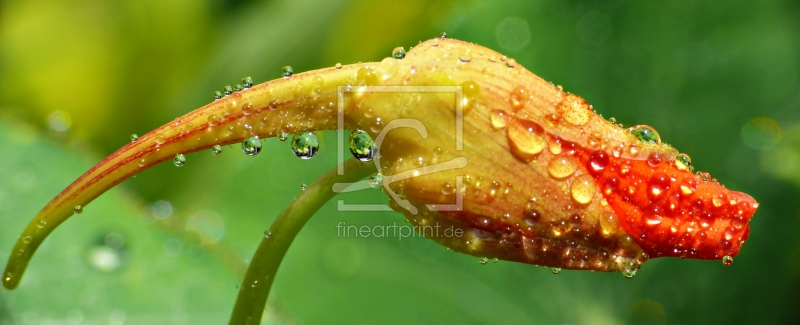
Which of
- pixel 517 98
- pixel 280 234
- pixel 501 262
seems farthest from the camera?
pixel 501 262

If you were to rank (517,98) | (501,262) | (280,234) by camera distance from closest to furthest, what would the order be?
1. (517,98)
2. (280,234)
3. (501,262)

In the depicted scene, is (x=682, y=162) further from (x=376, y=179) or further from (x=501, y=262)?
(x=501, y=262)

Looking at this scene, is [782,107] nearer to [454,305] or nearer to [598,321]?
[598,321]

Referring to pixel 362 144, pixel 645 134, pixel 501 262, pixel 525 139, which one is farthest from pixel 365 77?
pixel 501 262

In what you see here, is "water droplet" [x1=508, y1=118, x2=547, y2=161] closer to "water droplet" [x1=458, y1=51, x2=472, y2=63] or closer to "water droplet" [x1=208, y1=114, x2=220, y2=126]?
"water droplet" [x1=458, y1=51, x2=472, y2=63]

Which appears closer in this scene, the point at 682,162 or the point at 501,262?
the point at 682,162

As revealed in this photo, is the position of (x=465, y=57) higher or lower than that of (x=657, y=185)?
higher

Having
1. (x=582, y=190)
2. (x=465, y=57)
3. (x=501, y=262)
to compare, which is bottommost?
(x=582, y=190)

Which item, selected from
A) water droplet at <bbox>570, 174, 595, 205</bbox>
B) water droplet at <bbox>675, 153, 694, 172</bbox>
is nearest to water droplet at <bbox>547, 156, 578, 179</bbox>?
water droplet at <bbox>570, 174, 595, 205</bbox>
